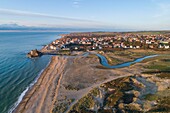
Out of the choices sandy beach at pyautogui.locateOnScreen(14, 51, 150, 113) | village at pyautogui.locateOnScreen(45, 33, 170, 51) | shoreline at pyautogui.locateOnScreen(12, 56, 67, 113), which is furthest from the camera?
village at pyautogui.locateOnScreen(45, 33, 170, 51)

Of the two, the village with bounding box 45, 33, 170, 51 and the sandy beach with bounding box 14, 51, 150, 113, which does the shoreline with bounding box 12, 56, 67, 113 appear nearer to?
the sandy beach with bounding box 14, 51, 150, 113

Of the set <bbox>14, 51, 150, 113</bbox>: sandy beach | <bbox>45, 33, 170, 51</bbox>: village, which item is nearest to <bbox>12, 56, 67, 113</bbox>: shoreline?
<bbox>14, 51, 150, 113</bbox>: sandy beach

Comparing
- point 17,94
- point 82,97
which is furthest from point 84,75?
point 17,94

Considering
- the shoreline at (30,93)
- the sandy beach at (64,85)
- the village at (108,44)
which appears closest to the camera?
the shoreline at (30,93)

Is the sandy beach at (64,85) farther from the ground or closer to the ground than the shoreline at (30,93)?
farther from the ground

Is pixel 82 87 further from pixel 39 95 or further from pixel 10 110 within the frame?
pixel 10 110

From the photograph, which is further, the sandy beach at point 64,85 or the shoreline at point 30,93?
the sandy beach at point 64,85

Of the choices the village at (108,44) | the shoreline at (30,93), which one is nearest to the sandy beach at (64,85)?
the shoreline at (30,93)

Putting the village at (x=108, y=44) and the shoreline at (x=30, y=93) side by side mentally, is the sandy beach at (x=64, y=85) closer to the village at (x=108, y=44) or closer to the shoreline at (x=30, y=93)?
the shoreline at (x=30, y=93)

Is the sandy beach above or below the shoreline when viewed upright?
above

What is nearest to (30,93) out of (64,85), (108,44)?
(64,85)

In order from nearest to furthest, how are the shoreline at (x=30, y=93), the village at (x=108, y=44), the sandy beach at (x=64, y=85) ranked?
the shoreline at (x=30, y=93), the sandy beach at (x=64, y=85), the village at (x=108, y=44)
